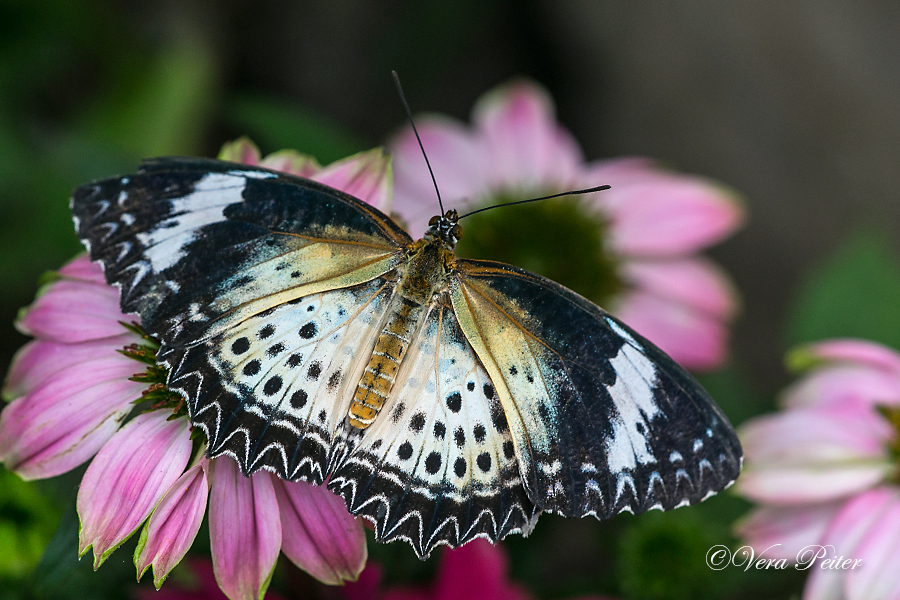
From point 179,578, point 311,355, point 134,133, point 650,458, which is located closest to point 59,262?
point 134,133

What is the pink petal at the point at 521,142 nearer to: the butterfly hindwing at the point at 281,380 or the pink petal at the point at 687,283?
the pink petal at the point at 687,283

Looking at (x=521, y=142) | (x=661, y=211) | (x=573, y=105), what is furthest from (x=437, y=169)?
(x=573, y=105)

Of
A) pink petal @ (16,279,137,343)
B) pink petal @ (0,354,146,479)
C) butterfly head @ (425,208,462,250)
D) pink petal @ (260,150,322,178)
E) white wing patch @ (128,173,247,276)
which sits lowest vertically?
pink petal @ (0,354,146,479)

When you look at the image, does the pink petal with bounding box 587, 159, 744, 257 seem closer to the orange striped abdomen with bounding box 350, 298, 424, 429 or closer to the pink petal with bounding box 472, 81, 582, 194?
the pink petal with bounding box 472, 81, 582, 194

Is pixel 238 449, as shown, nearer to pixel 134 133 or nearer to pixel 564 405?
pixel 564 405

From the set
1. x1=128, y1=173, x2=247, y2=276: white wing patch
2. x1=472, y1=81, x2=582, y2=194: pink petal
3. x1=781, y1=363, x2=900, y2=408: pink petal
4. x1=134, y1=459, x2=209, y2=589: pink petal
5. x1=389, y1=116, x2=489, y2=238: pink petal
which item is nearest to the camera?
x1=134, y1=459, x2=209, y2=589: pink petal

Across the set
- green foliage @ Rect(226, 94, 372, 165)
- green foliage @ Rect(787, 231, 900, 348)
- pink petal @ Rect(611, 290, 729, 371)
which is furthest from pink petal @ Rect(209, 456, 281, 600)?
green foliage @ Rect(787, 231, 900, 348)

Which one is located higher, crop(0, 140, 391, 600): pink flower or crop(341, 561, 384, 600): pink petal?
crop(0, 140, 391, 600): pink flower
